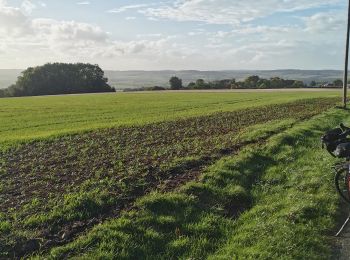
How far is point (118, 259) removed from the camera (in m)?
5.91

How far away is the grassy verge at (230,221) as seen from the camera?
6.16 meters

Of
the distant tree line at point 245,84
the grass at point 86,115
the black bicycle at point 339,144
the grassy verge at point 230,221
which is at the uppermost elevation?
the distant tree line at point 245,84

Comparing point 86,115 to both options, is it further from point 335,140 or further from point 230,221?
point 335,140

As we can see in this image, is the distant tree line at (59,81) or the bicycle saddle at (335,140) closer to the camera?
the bicycle saddle at (335,140)

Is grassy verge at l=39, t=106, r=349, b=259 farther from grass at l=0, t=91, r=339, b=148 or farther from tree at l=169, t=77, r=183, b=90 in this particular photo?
tree at l=169, t=77, r=183, b=90

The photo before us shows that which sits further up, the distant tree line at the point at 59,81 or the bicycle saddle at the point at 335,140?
the distant tree line at the point at 59,81

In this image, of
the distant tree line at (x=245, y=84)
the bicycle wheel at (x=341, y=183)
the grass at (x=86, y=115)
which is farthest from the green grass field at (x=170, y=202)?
the distant tree line at (x=245, y=84)

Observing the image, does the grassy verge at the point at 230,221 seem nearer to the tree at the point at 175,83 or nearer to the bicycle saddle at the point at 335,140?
the bicycle saddle at the point at 335,140

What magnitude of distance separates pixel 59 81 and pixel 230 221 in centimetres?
11093

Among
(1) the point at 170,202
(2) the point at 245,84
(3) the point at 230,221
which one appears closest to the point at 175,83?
(2) the point at 245,84

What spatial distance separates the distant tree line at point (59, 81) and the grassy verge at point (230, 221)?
10362cm

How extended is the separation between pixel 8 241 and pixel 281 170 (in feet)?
22.9

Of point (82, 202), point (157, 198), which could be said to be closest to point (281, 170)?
point (157, 198)

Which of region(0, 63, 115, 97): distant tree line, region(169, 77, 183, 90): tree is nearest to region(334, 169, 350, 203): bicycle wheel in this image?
region(169, 77, 183, 90): tree
